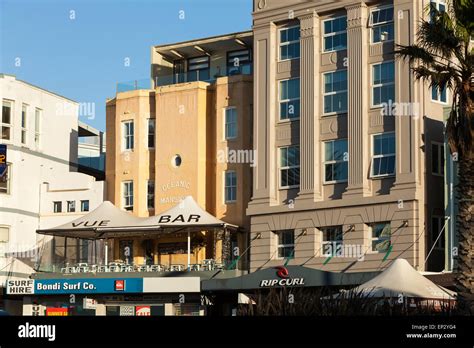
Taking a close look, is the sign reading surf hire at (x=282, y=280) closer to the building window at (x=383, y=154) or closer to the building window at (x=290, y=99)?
the building window at (x=383, y=154)

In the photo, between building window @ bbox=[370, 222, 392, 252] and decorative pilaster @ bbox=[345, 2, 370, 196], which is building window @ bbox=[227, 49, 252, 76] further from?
building window @ bbox=[370, 222, 392, 252]

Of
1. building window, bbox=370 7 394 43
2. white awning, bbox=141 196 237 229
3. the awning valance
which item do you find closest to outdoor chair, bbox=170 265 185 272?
the awning valance

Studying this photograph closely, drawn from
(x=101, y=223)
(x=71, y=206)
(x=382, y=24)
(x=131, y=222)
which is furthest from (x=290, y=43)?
(x=71, y=206)

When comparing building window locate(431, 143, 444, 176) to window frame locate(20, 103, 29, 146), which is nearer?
building window locate(431, 143, 444, 176)

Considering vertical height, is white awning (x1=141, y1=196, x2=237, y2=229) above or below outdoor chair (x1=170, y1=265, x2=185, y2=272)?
above

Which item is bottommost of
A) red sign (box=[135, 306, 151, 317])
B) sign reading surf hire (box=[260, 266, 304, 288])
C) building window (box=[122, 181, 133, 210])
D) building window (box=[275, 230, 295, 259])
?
red sign (box=[135, 306, 151, 317])

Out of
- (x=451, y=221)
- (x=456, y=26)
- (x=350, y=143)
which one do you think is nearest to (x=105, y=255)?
(x=350, y=143)

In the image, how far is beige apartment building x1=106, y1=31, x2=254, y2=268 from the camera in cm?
6525

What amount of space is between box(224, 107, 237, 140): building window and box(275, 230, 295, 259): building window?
7.77m

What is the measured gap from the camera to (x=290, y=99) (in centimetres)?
6175

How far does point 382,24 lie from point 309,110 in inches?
232

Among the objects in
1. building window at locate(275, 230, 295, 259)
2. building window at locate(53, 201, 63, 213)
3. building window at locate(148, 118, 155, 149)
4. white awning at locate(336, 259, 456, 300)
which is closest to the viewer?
white awning at locate(336, 259, 456, 300)

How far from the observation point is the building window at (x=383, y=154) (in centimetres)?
5675

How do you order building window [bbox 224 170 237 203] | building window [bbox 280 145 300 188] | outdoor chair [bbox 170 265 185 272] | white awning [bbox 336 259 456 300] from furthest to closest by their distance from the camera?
building window [bbox 224 170 237 203]
outdoor chair [bbox 170 265 185 272]
building window [bbox 280 145 300 188]
white awning [bbox 336 259 456 300]
